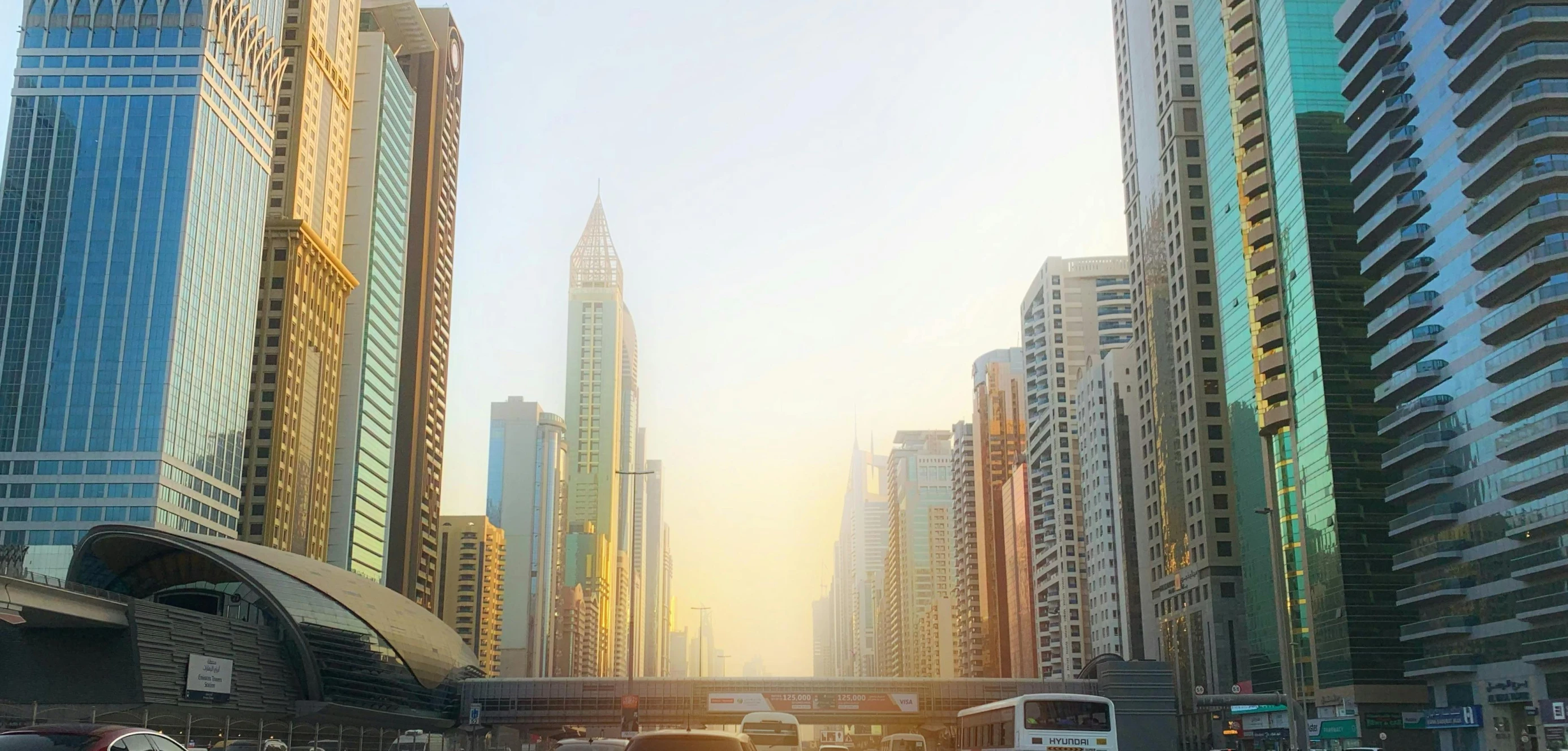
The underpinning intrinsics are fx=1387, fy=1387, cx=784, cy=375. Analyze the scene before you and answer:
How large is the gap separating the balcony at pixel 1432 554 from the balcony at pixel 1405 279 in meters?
15.9

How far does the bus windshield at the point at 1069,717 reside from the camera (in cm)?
3703

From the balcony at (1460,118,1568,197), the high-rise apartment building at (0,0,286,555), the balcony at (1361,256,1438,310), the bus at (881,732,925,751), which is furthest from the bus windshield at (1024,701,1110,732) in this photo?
the high-rise apartment building at (0,0,286,555)

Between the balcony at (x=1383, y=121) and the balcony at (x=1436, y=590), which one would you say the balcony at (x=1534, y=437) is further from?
the balcony at (x=1383, y=121)

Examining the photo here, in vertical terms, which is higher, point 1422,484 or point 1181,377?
point 1181,377

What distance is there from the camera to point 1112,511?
537ft

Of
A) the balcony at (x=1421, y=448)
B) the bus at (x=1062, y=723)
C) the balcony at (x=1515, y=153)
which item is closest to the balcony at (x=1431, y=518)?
the balcony at (x=1421, y=448)

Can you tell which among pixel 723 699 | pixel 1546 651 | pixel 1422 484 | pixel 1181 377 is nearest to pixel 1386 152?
pixel 1422 484

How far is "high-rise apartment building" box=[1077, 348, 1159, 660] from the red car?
13700 centimetres

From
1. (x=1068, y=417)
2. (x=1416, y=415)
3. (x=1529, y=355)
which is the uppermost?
(x=1068, y=417)

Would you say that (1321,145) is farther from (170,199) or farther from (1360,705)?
(170,199)

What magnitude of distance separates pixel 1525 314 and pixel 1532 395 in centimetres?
444

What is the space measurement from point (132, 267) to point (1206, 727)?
10620cm

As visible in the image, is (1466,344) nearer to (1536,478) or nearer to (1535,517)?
(1536,478)

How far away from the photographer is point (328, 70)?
6944 inches
